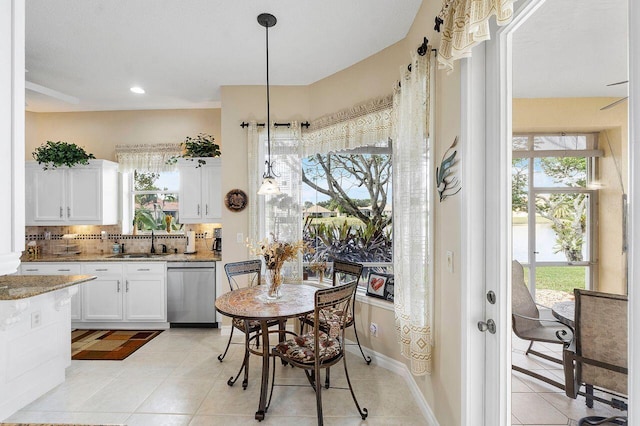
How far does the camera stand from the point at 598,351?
3.27 ft

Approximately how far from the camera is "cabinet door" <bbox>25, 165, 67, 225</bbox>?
13.6ft

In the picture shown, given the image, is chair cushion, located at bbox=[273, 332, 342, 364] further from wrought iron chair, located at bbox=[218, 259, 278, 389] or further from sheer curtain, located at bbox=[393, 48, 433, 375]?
sheer curtain, located at bbox=[393, 48, 433, 375]

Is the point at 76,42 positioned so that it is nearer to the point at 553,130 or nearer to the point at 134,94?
the point at 134,94

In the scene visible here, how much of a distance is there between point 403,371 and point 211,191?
10.2 feet

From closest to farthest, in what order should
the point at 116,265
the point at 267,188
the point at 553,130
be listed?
the point at 553,130 < the point at 267,188 < the point at 116,265

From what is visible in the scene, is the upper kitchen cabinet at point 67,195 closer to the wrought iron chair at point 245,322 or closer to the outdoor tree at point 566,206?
the wrought iron chair at point 245,322

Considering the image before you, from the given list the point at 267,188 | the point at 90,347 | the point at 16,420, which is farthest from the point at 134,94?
the point at 16,420

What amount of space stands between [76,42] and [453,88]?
10.8ft

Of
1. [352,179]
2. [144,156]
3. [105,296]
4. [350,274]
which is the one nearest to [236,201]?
[352,179]

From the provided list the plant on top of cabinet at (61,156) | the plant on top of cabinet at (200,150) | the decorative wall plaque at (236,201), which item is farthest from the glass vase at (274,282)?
the plant on top of cabinet at (61,156)

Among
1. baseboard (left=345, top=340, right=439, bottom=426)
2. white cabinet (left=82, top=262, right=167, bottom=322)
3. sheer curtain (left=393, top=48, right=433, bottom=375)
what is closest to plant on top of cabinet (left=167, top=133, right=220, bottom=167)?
white cabinet (left=82, top=262, right=167, bottom=322)

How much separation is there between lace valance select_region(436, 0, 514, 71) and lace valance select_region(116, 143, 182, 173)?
404 cm

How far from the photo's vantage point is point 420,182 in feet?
7.22

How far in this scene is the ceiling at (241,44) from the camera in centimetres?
103
